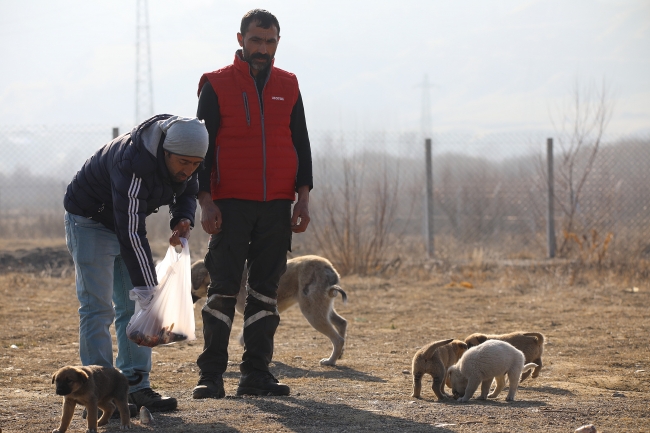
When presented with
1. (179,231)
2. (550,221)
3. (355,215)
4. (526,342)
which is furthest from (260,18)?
(550,221)

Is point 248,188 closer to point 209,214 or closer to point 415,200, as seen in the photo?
point 209,214

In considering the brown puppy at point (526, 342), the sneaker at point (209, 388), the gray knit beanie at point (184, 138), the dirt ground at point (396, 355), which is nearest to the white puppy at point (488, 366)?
the dirt ground at point (396, 355)

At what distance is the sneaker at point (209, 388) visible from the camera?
203 inches

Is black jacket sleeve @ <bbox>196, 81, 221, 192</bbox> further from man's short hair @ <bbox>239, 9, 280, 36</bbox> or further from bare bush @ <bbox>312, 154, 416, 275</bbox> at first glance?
bare bush @ <bbox>312, 154, 416, 275</bbox>

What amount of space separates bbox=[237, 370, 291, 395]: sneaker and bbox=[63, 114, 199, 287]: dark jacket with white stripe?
1.30 metres

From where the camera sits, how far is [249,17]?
5277 millimetres

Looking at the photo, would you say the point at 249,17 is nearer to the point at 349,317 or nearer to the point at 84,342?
the point at 84,342

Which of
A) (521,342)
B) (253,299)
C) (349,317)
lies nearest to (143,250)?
(253,299)

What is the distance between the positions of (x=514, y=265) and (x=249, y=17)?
31.0 feet

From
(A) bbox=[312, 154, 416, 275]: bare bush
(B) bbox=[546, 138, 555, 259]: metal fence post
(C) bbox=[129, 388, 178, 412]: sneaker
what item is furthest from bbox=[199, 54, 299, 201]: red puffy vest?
(B) bbox=[546, 138, 555, 259]: metal fence post

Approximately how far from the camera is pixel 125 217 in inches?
165

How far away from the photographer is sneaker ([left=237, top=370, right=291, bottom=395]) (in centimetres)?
529

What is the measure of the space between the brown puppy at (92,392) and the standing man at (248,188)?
2.94 feet

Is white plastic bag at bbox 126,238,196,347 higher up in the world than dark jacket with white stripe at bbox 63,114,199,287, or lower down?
lower down
